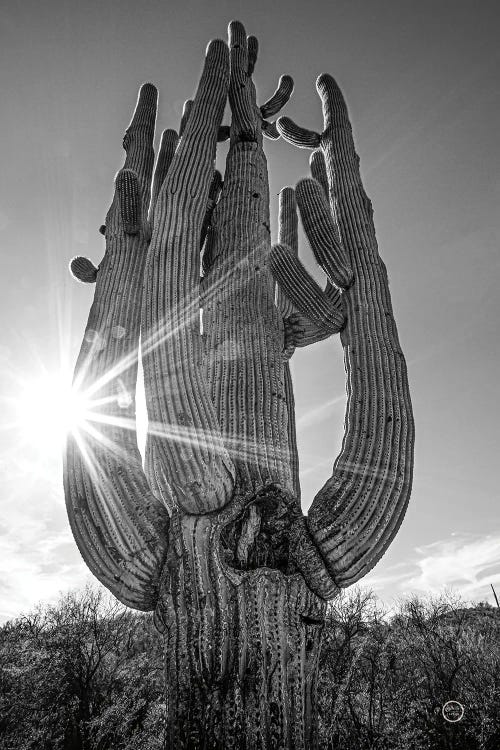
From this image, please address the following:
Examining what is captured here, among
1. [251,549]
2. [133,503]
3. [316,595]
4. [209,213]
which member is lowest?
[316,595]

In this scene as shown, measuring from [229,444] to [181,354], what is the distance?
580 millimetres

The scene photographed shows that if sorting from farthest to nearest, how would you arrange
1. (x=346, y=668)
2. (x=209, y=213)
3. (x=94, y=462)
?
(x=346, y=668), (x=209, y=213), (x=94, y=462)

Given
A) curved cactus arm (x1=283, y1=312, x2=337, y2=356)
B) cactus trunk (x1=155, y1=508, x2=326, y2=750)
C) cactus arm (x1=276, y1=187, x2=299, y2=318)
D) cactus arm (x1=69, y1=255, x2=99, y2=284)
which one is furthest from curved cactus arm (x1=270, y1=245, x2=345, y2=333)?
cactus arm (x1=69, y1=255, x2=99, y2=284)

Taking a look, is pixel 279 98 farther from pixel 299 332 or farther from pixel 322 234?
pixel 299 332

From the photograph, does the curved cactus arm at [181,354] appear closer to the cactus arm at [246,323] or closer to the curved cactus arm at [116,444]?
the curved cactus arm at [116,444]

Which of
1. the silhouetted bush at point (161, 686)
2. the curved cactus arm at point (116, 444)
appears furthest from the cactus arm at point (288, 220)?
the silhouetted bush at point (161, 686)

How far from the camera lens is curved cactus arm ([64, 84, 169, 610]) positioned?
7.02 feet

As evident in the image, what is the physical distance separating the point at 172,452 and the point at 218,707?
1046 millimetres

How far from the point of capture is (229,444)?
254cm

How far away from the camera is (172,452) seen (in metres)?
2.14

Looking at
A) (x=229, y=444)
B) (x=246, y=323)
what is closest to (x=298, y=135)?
(x=246, y=323)

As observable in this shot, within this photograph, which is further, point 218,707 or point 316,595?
point 316,595

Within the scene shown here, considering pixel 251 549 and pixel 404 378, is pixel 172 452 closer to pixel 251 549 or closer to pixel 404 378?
pixel 251 549

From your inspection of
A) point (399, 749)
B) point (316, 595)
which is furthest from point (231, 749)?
point (399, 749)
